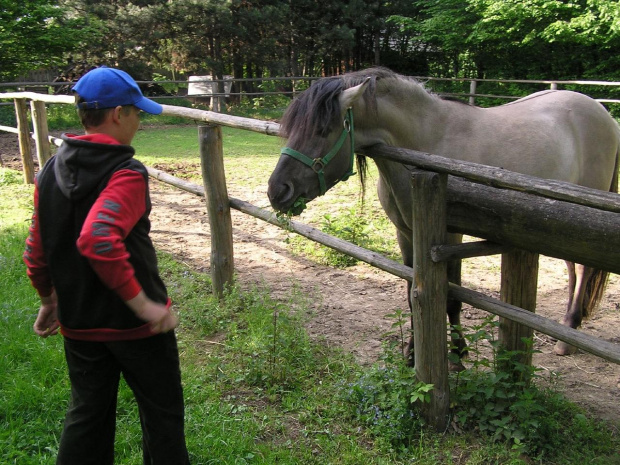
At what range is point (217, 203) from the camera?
4.10 m

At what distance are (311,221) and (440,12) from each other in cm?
1615

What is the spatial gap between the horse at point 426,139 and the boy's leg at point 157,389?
97 cm

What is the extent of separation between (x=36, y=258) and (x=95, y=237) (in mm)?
466

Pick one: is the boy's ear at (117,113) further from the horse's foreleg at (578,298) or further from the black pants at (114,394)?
the horse's foreleg at (578,298)

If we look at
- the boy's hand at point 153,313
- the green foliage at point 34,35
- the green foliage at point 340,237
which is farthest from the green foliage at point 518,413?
the green foliage at point 34,35

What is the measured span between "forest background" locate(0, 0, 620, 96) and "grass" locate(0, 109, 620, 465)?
14.0 metres

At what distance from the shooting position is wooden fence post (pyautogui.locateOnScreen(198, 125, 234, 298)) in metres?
3.97

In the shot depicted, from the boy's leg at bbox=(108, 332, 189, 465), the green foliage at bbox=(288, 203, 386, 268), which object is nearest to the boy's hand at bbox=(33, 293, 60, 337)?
the boy's leg at bbox=(108, 332, 189, 465)

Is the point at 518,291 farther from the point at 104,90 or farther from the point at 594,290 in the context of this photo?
the point at 104,90

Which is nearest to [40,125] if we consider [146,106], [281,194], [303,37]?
[281,194]

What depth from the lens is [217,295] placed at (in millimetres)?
4184

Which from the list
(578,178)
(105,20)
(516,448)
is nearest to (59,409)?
(516,448)

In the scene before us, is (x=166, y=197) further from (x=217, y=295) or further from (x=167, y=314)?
(x=167, y=314)

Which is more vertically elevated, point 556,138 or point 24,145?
point 556,138
